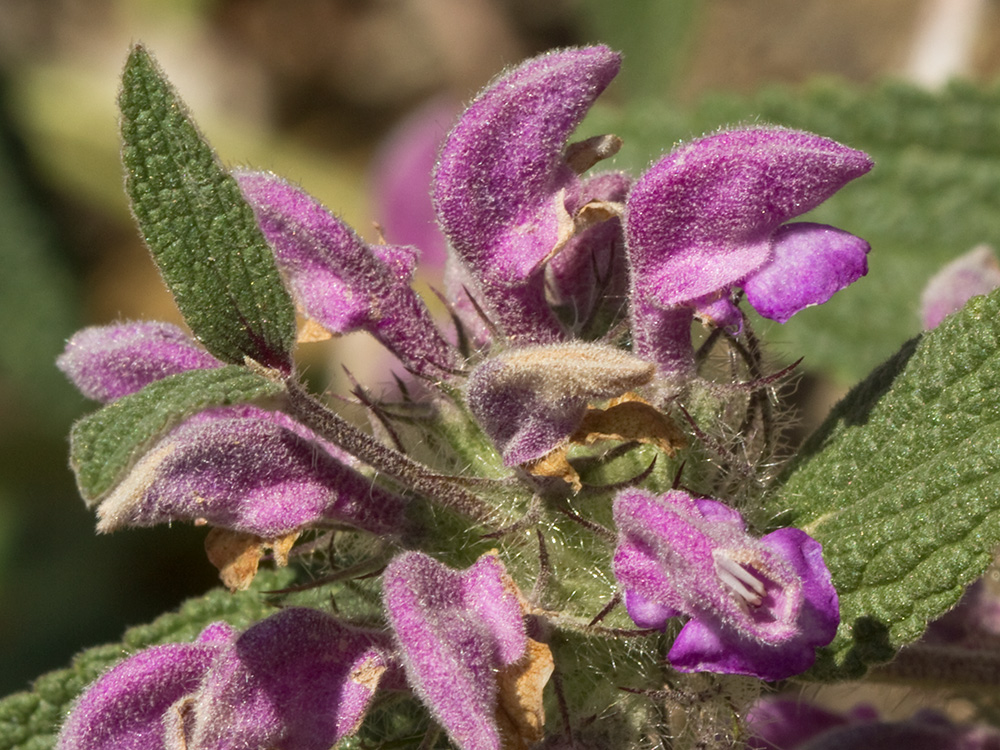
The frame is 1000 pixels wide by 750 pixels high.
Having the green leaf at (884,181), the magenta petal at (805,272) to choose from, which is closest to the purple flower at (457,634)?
the magenta petal at (805,272)

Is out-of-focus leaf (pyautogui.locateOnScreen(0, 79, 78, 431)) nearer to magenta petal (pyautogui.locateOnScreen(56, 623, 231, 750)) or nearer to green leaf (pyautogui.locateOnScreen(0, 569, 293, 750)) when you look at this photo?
green leaf (pyautogui.locateOnScreen(0, 569, 293, 750))

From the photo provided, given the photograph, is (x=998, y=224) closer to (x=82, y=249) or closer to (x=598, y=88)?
(x=598, y=88)

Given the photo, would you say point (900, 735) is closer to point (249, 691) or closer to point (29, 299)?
point (249, 691)

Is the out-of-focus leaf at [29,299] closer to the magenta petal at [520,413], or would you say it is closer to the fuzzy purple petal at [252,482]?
the fuzzy purple petal at [252,482]

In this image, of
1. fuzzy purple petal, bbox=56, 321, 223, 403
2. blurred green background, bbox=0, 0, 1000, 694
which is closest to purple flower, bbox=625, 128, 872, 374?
fuzzy purple petal, bbox=56, 321, 223, 403

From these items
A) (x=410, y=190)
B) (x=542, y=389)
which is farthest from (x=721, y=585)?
(x=410, y=190)

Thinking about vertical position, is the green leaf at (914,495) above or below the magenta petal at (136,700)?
below
